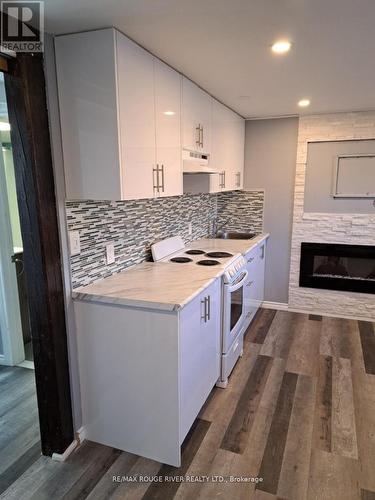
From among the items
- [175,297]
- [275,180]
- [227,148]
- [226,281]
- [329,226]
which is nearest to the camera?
[175,297]

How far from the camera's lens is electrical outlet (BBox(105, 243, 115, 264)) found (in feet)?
7.26

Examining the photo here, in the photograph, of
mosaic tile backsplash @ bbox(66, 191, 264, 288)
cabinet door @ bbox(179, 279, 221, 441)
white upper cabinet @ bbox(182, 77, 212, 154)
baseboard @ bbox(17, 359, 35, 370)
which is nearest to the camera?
cabinet door @ bbox(179, 279, 221, 441)

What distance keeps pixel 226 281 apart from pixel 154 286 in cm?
65

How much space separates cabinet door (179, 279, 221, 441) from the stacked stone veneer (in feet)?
6.62

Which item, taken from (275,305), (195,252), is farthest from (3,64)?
(275,305)

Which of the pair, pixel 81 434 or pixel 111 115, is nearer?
pixel 111 115

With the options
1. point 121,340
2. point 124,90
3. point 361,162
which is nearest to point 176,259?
point 121,340

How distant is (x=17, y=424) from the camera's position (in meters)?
2.25

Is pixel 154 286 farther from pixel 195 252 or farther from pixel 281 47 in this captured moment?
pixel 281 47

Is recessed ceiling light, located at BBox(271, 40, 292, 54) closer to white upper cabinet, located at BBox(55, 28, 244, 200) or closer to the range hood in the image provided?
white upper cabinet, located at BBox(55, 28, 244, 200)

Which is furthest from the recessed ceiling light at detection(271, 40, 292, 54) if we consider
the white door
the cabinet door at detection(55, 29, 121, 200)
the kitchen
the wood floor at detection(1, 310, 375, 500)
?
the wood floor at detection(1, 310, 375, 500)

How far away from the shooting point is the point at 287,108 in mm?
3451

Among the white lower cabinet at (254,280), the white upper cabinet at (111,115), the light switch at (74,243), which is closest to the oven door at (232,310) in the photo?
the white lower cabinet at (254,280)

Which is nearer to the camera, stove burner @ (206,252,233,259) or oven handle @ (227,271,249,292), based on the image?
oven handle @ (227,271,249,292)
